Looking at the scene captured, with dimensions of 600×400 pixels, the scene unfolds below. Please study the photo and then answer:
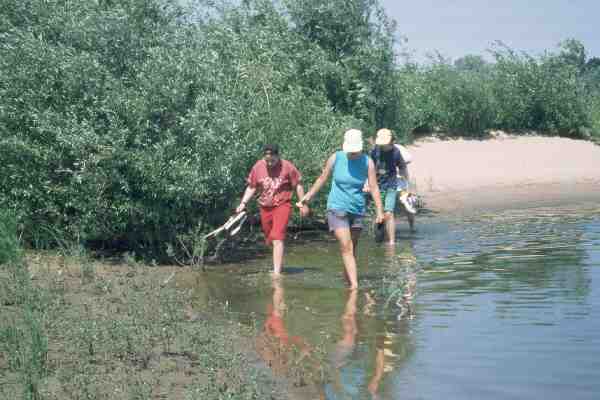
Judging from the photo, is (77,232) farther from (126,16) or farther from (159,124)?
(126,16)

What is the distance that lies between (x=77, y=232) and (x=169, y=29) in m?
2.93

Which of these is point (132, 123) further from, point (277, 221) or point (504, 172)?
point (504, 172)

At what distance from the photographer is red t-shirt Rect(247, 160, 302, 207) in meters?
10.0

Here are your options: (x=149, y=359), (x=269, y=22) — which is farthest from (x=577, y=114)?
(x=149, y=359)

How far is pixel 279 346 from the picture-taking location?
6773 mm

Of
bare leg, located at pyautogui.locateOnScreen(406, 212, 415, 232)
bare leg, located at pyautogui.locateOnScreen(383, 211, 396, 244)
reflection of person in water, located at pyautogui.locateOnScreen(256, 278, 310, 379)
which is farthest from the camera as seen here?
bare leg, located at pyautogui.locateOnScreen(406, 212, 415, 232)

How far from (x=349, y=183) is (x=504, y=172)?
45.5 feet

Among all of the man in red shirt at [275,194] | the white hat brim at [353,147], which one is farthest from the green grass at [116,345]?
the white hat brim at [353,147]

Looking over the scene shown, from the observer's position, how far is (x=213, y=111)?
408 inches

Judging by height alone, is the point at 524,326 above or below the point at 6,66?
below

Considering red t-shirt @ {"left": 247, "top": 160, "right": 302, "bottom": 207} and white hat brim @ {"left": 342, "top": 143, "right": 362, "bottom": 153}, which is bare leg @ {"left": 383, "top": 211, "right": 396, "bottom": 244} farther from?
white hat brim @ {"left": 342, "top": 143, "right": 362, "bottom": 153}

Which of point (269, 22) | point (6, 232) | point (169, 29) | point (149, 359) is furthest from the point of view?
point (269, 22)

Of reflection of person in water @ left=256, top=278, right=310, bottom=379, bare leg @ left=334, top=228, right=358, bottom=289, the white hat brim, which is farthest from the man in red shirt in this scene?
reflection of person in water @ left=256, top=278, right=310, bottom=379

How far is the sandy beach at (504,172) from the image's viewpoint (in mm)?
18859
